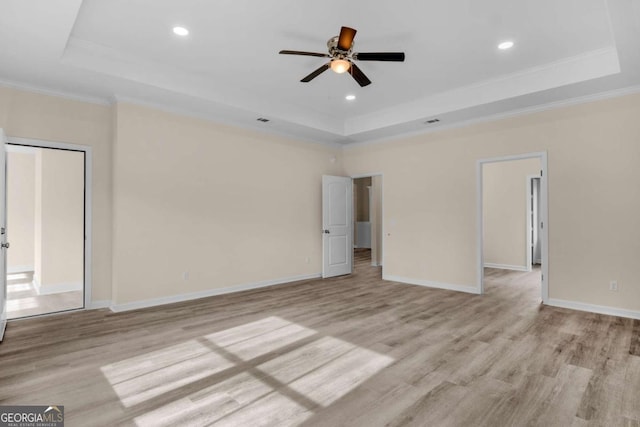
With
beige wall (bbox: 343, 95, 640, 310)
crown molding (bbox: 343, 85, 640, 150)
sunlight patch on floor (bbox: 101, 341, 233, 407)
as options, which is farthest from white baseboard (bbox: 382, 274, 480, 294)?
sunlight patch on floor (bbox: 101, 341, 233, 407)

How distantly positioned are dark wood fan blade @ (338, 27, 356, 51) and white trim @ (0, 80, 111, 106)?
3557 millimetres

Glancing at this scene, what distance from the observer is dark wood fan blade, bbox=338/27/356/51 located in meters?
2.75

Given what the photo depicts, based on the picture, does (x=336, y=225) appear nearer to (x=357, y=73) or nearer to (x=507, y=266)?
(x=357, y=73)

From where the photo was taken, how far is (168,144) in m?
4.86

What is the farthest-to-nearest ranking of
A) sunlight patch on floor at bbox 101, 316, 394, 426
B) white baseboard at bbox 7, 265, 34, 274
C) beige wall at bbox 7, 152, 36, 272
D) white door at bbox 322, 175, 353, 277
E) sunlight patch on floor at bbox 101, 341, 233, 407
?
white baseboard at bbox 7, 265, 34, 274
beige wall at bbox 7, 152, 36, 272
white door at bbox 322, 175, 353, 277
sunlight patch on floor at bbox 101, 341, 233, 407
sunlight patch on floor at bbox 101, 316, 394, 426

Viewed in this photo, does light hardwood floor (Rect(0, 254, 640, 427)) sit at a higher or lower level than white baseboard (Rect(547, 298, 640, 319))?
lower

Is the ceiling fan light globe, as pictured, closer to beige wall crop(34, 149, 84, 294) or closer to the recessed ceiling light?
the recessed ceiling light

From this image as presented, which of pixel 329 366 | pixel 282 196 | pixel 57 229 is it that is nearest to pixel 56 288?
pixel 57 229

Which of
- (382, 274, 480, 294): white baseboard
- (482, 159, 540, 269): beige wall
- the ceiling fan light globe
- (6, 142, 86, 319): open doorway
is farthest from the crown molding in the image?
(6, 142, 86, 319): open doorway

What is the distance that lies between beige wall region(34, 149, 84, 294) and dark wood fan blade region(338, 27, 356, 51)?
489 centimetres

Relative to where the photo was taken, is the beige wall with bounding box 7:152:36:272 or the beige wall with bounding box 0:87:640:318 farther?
the beige wall with bounding box 7:152:36:272

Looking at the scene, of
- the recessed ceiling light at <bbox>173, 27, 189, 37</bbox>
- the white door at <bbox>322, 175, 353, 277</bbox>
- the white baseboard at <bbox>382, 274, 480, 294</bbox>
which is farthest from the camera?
the white door at <bbox>322, 175, 353, 277</bbox>

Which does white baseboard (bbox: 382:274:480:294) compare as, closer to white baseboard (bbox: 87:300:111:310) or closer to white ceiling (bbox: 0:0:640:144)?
white ceiling (bbox: 0:0:640:144)

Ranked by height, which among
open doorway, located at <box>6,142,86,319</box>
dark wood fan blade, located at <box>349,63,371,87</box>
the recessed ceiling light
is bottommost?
open doorway, located at <box>6,142,86,319</box>
